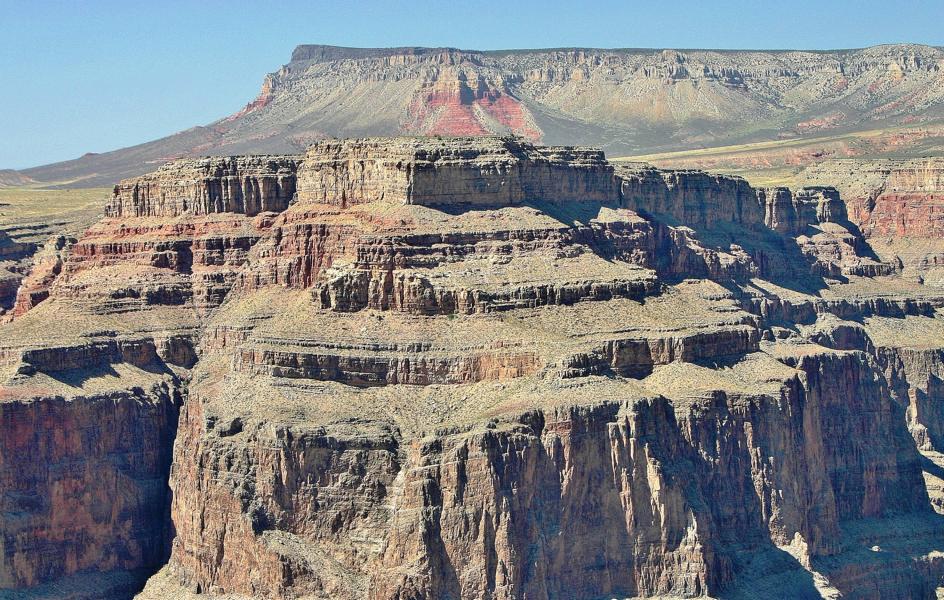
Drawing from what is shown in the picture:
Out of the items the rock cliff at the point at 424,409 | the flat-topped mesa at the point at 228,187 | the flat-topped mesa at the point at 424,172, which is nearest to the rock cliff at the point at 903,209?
the rock cliff at the point at 424,409

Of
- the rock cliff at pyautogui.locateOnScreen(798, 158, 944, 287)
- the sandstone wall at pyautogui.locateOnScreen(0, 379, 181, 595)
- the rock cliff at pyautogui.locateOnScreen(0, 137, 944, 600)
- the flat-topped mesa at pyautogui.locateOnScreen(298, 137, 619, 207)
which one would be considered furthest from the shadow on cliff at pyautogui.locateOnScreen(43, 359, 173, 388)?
the rock cliff at pyautogui.locateOnScreen(798, 158, 944, 287)

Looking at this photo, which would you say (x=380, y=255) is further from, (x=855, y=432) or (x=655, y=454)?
(x=855, y=432)

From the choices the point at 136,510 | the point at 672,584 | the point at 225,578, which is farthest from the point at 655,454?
the point at 136,510

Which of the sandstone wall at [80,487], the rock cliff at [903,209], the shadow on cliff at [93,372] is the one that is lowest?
the sandstone wall at [80,487]

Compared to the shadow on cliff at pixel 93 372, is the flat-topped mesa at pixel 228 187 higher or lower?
higher

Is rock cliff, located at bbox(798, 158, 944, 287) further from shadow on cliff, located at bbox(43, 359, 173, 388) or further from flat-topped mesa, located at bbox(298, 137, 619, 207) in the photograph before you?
shadow on cliff, located at bbox(43, 359, 173, 388)

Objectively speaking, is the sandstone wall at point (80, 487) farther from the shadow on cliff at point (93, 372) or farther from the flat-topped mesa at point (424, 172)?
the flat-topped mesa at point (424, 172)
